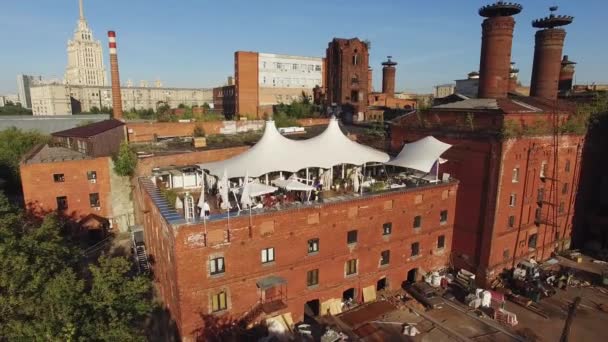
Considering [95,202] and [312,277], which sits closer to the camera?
[312,277]

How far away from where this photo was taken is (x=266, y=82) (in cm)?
7000

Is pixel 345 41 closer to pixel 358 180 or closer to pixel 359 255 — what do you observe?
pixel 358 180

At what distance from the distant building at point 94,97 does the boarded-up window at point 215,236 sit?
321 ft

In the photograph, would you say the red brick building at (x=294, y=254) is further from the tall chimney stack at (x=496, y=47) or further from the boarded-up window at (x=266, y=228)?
the tall chimney stack at (x=496, y=47)

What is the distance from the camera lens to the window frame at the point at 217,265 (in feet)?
55.6

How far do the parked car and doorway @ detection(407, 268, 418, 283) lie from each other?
74 centimetres

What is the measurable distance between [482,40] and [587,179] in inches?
567

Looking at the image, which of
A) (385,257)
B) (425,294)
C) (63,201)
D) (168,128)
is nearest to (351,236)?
(385,257)

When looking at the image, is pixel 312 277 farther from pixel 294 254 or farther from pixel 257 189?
pixel 257 189

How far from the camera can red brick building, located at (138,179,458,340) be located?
16719 millimetres

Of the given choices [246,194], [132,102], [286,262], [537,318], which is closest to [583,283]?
[537,318]

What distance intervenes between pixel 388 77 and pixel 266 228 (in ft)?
186

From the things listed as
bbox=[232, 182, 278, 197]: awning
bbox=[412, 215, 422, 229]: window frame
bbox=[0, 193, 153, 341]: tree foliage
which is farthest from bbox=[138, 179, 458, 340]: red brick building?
bbox=[0, 193, 153, 341]: tree foliage

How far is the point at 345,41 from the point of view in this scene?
58844mm
